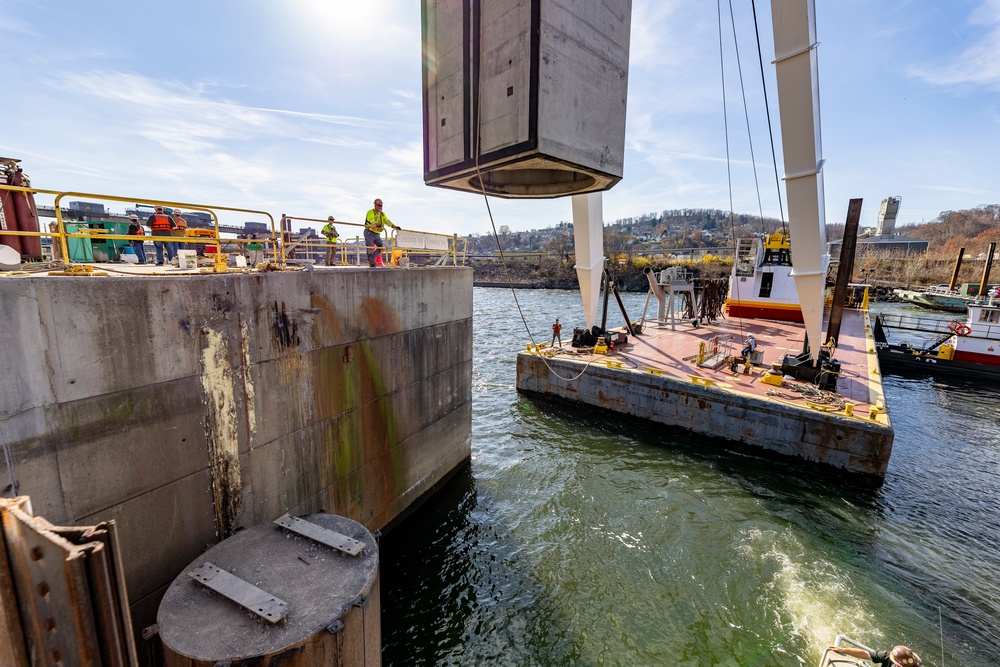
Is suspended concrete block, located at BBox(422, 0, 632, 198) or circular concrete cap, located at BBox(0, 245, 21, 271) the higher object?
suspended concrete block, located at BBox(422, 0, 632, 198)

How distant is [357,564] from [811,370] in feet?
45.5

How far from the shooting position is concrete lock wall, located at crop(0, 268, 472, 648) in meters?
3.67

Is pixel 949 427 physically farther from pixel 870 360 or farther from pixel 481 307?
pixel 481 307

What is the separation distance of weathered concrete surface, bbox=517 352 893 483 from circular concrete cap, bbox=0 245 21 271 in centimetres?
1308

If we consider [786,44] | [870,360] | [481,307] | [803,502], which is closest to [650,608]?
[803,502]

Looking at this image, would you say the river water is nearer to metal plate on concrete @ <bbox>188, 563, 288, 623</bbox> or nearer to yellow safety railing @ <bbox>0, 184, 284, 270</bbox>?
metal plate on concrete @ <bbox>188, 563, 288, 623</bbox>

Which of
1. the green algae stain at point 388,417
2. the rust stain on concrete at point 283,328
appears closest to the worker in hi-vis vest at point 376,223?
the green algae stain at point 388,417

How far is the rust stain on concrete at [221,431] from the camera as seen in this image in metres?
4.84

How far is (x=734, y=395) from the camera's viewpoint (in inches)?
462

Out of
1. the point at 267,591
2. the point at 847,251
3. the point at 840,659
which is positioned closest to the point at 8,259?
the point at 267,591

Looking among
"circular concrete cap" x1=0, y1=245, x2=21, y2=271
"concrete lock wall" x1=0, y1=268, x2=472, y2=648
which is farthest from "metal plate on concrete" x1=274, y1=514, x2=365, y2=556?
"circular concrete cap" x1=0, y1=245, x2=21, y2=271

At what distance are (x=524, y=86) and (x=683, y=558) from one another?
8.47m

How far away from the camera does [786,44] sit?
341 inches

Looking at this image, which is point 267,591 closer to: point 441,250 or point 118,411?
point 118,411
